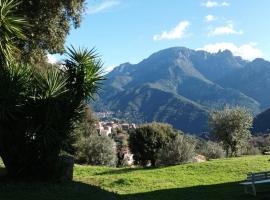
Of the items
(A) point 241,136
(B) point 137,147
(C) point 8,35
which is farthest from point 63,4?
(A) point 241,136

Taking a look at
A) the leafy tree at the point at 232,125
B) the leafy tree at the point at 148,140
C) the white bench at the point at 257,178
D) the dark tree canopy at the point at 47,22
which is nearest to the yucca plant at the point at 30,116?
the dark tree canopy at the point at 47,22

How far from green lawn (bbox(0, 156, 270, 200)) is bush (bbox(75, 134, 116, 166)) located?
15.0 metres

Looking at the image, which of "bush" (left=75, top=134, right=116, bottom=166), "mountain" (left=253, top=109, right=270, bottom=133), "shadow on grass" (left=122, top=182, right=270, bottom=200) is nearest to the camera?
"shadow on grass" (left=122, top=182, right=270, bottom=200)

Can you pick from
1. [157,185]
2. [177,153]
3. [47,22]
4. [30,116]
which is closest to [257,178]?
[157,185]

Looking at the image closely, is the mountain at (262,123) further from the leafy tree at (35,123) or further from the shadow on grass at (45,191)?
the shadow on grass at (45,191)

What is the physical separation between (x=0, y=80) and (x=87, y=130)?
41.2 m

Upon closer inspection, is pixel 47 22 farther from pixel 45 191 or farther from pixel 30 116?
pixel 45 191

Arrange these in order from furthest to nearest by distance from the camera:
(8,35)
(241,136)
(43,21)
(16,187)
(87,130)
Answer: (87,130), (241,136), (43,21), (8,35), (16,187)

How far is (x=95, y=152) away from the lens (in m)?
47.8

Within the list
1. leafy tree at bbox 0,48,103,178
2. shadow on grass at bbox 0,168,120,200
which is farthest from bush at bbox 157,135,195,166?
shadow on grass at bbox 0,168,120,200

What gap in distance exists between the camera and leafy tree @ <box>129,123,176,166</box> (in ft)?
136

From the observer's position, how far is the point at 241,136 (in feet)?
161

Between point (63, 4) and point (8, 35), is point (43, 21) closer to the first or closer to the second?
point (63, 4)

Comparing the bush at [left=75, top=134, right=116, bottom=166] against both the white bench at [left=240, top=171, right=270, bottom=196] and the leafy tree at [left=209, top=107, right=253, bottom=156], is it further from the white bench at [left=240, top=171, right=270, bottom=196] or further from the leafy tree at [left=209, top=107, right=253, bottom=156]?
the white bench at [left=240, top=171, right=270, bottom=196]
